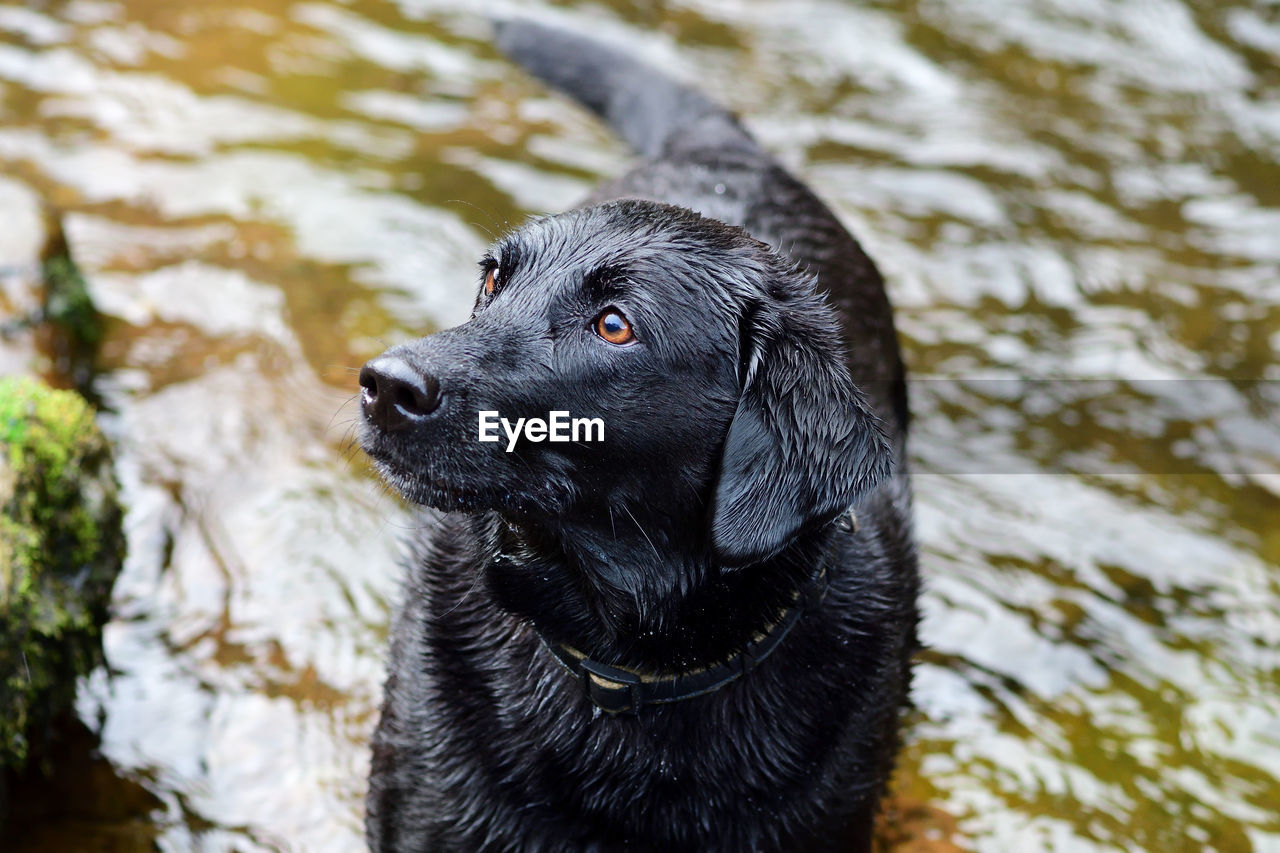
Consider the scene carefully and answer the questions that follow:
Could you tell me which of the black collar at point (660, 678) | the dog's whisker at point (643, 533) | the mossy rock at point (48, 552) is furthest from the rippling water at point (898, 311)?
the dog's whisker at point (643, 533)

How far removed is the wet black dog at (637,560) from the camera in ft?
7.73

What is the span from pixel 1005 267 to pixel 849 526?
11.1ft

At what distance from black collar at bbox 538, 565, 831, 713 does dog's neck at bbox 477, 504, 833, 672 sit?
2 cm

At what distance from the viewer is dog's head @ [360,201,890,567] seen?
2.32m

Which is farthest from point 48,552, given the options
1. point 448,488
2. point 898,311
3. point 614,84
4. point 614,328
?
point 898,311

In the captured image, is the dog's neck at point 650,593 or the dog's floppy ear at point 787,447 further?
the dog's neck at point 650,593

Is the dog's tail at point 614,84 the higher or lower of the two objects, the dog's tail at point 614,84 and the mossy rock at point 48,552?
the higher

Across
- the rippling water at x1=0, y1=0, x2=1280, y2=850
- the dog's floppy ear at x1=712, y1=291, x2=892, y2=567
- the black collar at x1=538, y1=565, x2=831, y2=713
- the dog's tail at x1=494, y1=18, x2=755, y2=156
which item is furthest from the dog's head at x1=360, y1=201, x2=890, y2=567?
the dog's tail at x1=494, y1=18, x2=755, y2=156

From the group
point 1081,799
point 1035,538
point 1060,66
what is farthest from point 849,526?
point 1060,66

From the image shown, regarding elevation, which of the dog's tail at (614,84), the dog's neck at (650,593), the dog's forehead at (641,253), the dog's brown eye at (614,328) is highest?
the dog's forehead at (641,253)

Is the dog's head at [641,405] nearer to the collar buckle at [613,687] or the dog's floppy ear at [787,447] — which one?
the dog's floppy ear at [787,447]

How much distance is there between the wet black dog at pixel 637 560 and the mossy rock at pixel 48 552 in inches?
36.9

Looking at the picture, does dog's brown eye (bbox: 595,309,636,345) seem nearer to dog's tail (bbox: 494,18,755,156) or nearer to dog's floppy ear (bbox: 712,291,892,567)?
dog's floppy ear (bbox: 712,291,892,567)

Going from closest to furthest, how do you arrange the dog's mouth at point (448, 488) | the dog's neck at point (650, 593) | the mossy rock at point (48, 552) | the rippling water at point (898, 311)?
the dog's mouth at point (448, 488) < the dog's neck at point (650, 593) < the mossy rock at point (48, 552) < the rippling water at point (898, 311)
